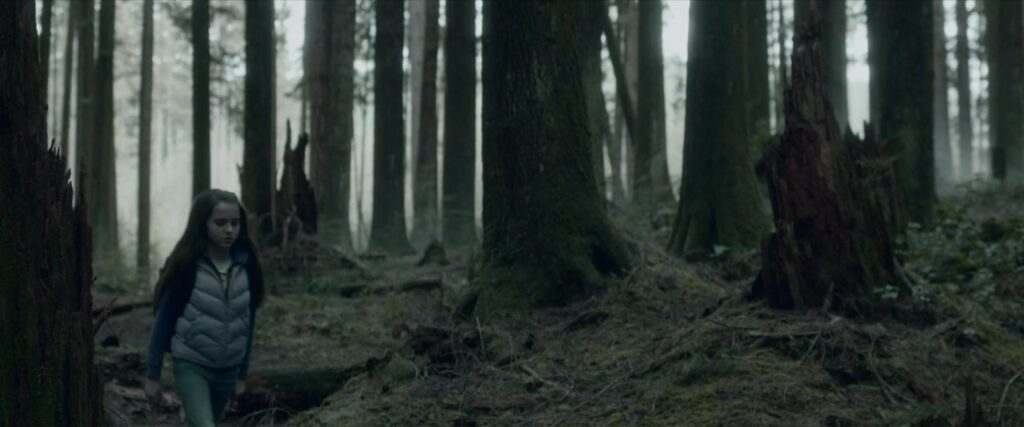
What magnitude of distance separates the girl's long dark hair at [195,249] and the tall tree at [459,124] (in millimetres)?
15477

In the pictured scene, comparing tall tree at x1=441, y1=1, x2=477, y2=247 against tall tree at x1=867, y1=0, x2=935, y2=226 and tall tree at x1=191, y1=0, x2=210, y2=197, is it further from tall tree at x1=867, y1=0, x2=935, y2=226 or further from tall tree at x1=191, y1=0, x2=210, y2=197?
tall tree at x1=867, y1=0, x2=935, y2=226

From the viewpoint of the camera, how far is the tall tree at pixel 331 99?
23.6 meters

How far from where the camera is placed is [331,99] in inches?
929

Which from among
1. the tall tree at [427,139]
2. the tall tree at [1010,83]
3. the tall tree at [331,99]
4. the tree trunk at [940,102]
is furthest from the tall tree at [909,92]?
the tree trunk at [940,102]

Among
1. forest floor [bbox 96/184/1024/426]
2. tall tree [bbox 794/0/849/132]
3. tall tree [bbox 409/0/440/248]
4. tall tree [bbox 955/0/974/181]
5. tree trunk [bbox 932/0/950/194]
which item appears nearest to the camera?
forest floor [bbox 96/184/1024/426]

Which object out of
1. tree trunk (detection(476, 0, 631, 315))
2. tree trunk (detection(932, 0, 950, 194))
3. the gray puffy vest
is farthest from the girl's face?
tree trunk (detection(932, 0, 950, 194))

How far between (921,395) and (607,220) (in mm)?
3953

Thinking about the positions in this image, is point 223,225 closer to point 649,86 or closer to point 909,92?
point 909,92

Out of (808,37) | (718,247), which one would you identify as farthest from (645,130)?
(808,37)

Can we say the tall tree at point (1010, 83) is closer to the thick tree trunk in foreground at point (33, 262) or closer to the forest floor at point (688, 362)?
the forest floor at point (688, 362)

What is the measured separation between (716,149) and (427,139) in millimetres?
Answer: 11875

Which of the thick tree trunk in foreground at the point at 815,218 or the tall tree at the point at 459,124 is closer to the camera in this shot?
the thick tree trunk in foreground at the point at 815,218

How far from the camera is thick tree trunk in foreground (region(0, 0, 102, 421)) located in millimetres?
4828

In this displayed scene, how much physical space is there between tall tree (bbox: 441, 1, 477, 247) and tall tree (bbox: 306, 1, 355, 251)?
6.88 feet
